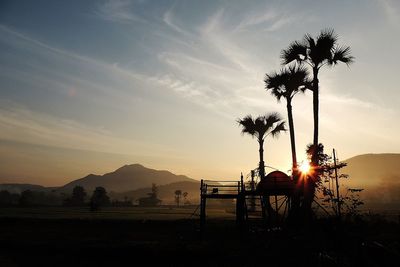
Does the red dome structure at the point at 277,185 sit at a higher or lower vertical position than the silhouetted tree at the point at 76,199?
lower

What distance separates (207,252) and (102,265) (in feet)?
18.9

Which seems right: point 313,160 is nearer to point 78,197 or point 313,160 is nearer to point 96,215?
point 96,215

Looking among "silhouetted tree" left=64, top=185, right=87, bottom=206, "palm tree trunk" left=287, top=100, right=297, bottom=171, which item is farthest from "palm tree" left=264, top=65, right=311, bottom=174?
"silhouetted tree" left=64, top=185, right=87, bottom=206

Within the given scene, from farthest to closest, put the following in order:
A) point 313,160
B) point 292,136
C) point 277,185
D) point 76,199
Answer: point 76,199, point 292,136, point 277,185, point 313,160

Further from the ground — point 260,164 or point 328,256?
point 260,164

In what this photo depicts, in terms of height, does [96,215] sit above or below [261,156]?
below

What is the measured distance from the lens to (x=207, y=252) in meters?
20.4

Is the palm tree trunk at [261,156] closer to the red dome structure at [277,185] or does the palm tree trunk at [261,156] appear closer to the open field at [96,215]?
the open field at [96,215]

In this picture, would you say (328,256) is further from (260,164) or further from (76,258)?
(260,164)

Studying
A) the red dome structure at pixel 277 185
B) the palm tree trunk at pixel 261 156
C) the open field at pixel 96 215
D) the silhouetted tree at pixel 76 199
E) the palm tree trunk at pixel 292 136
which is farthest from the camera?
the silhouetted tree at pixel 76 199

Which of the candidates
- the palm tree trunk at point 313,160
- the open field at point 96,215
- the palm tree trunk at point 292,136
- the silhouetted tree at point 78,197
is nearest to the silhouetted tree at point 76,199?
the silhouetted tree at point 78,197

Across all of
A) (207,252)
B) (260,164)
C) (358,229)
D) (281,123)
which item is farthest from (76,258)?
(281,123)

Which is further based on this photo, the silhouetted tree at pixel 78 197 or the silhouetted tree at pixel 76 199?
the silhouetted tree at pixel 78 197

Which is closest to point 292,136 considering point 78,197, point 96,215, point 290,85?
point 290,85
